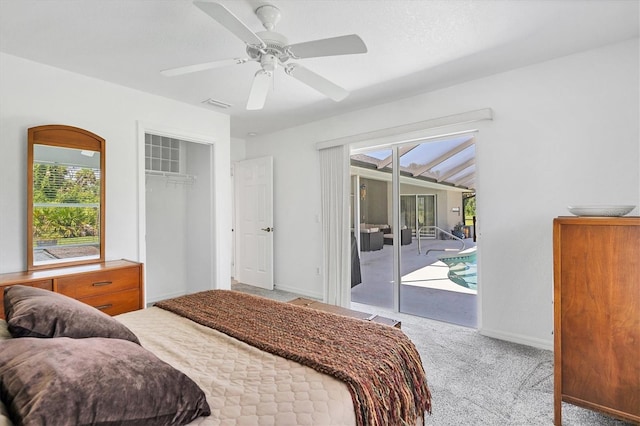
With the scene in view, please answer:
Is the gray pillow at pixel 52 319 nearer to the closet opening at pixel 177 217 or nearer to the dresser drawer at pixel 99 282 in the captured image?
the dresser drawer at pixel 99 282

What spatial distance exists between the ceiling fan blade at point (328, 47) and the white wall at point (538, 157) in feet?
6.27

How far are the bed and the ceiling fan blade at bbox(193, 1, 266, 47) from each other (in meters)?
1.40

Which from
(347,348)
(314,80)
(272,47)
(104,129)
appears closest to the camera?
(347,348)

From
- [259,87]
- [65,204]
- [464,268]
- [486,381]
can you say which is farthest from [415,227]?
[65,204]

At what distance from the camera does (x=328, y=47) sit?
1790mm

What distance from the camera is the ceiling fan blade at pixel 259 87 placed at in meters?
2.14

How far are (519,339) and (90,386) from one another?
10.8ft

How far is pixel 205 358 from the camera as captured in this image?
1326 mm

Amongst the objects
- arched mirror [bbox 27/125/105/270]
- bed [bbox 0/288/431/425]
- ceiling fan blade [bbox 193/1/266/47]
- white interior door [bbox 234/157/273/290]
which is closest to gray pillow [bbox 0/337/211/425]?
bed [bbox 0/288/431/425]

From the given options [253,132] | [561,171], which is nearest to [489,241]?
[561,171]

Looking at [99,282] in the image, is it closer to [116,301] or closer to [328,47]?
[116,301]

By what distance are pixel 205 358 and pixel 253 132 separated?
4.21 metres

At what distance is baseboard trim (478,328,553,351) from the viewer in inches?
109

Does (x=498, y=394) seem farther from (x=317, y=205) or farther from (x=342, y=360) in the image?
(x=317, y=205)
